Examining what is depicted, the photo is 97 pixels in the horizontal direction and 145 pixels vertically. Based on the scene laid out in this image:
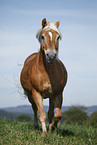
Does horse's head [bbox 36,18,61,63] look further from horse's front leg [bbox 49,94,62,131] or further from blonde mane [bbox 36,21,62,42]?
horse's front leg [bbox 49,94,62,131]

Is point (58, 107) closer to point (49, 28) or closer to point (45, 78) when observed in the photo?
point (45, 78)

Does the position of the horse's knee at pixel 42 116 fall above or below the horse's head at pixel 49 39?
below

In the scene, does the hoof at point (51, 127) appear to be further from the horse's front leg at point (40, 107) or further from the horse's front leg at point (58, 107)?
the horse's front leg at point (40, 107)

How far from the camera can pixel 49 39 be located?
481 cm

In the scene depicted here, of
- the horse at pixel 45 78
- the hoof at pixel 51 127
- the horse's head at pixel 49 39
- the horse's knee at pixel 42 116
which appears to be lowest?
the hoof at pixel 51 127

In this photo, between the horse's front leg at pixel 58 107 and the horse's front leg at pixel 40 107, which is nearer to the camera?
the horse's front leg at pixel 40 107

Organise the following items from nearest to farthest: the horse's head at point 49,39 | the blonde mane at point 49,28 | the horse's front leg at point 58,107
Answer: the horse's head at point 49,39 → the blonde mane at point 49,28 → the horse's front leg at point 58,107

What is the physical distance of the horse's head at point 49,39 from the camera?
467cm

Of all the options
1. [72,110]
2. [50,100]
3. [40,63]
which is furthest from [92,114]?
[40,63]

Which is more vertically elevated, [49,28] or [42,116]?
[49,28]

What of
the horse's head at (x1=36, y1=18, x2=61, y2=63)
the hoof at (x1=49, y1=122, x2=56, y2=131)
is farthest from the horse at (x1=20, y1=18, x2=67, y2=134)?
the hoof at (x1=49, y1=122, x2=56, y2=131)

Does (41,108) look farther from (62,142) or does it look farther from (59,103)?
(62,142)

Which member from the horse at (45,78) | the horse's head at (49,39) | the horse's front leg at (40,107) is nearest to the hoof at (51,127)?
the horse at (45,78)

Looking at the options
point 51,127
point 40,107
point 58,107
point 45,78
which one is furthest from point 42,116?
point 45,78
